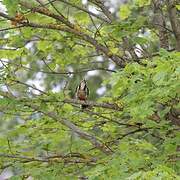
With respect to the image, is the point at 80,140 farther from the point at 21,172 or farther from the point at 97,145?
the point at 21,172

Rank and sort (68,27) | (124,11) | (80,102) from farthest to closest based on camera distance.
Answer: (124,11)
(68,27)
(80,102)

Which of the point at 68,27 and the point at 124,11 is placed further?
the point at 124,11

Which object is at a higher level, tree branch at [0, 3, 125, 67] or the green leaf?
the green leaf

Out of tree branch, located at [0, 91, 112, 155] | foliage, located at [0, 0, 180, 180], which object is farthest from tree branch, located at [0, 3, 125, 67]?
tree branch, located at [0, 91, 112, 155]

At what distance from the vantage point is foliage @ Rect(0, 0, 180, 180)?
2535mm

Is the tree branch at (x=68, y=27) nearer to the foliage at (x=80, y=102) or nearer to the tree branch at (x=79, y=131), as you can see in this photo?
the foliage at (x=80, y=102)

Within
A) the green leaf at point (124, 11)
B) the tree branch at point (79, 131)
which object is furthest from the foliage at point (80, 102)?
the green leaf at point (124, 11)

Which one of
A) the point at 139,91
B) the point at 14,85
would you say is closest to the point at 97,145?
the point at 14,85

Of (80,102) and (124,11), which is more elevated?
(124,11)

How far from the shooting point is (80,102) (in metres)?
2.98

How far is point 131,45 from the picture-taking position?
3.53 meters

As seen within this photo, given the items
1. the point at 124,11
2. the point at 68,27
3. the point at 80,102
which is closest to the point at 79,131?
the point at 80,102

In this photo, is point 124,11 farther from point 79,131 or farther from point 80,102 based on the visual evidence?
point 80,102

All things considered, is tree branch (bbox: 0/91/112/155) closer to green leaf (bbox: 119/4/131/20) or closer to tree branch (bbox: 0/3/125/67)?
tree branch (bbox: 0/3/125/67)
